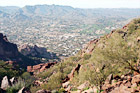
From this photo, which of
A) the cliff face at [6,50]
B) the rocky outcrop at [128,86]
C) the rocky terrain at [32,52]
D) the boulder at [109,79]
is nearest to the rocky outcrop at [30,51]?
the rocky terrain at [32,52]

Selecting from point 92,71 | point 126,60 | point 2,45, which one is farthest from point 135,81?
point 2,45

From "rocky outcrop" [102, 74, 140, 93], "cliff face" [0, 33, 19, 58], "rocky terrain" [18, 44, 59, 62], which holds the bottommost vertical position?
"rocky terrain" [18, 44, 59, 62]

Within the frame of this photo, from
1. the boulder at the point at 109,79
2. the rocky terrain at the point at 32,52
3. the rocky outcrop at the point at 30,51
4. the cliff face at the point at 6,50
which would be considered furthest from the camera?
the rocky outcrop at the point at 30,51

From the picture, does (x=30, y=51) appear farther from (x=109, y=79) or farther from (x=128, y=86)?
(x=128, y=86)

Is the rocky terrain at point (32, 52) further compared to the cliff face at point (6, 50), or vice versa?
the rocky terrain at point (32, 52)

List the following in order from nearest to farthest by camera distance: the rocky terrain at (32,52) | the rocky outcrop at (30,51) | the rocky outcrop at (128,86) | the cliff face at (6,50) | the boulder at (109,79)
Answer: the rocky outcrop at (128,86) → the boulder at (109,79) → the cliff face at (6,50) → the rocky terrain at (32,52) → the rocky outcrop at (30,51)

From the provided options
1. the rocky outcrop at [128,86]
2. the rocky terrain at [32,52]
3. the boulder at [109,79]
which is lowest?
the rocky terrain at [32,52]

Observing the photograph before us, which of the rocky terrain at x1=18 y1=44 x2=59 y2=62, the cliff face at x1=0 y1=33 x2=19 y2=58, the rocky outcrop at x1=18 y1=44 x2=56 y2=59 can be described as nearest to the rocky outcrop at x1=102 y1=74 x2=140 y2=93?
Result: the cliff face at x1=0 y1=33 x2=19 y2=58

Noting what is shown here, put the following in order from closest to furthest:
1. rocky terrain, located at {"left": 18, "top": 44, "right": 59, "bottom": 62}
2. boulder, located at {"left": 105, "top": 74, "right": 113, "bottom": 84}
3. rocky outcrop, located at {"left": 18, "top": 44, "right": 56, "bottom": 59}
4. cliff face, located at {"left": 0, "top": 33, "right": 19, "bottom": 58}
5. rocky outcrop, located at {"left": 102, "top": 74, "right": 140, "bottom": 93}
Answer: rocky outcrop, located at {"left": 102, "top": 74, "right": 140, "bottom": 93} < boulder, located at {"left": 105, "top": 74, "right": 113, "bottom": 84} < cliff face, located at {"left": 0, "top": 33, "right": 19, "bottom": 58} < rocky terrain, located at {"left": 18, "top": 44, "right": 59, "bottom": 62} < rocky outcrop, located at {"left": 18, "top": 44, "right": 56, "bottom": 59}

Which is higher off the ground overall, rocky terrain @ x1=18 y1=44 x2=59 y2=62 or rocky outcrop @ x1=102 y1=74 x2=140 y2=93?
rocky outcrop @ x1=102 y1=74 x2=140 y2=93

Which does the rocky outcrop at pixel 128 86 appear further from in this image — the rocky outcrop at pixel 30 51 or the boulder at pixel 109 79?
the rocky outcrop at pixel 30 51

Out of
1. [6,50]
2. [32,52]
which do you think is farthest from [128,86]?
[32,52]

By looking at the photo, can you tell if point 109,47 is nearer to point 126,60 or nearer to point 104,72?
point 126,60

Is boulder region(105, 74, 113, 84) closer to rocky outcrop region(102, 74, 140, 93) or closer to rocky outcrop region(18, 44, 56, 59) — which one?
rocky outcrop region(102, 74, 140, 93)
